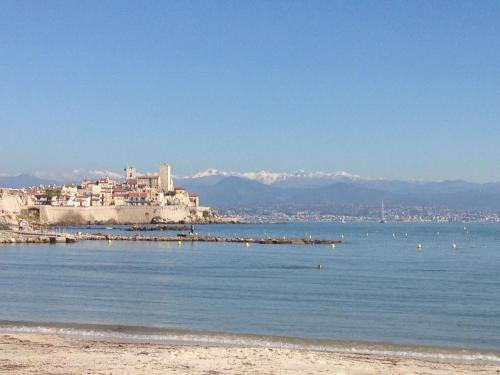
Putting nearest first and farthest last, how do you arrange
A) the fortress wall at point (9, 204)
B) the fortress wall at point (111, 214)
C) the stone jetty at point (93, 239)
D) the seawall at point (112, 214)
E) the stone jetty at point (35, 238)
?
the stone jetty at point (35, 238)
the stone jetty at point (93, 239)
the fortress wall at point (9, 204)
the seawall at point (112, 214)
the fortress wall at point (111, 214)

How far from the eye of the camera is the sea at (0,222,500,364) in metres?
19.8

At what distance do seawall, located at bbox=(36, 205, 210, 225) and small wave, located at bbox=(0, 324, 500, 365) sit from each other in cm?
10353

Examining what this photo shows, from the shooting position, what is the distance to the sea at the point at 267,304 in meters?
19.8

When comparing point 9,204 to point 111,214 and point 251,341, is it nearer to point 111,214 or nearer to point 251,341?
point 111,214

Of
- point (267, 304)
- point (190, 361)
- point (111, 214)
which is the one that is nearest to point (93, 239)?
point (267, 304)

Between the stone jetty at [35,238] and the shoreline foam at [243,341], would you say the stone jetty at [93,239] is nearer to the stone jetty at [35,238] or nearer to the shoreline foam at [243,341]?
the stone jetty at [35,238]

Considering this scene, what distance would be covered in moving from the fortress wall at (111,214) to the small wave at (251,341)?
105303 millimetres

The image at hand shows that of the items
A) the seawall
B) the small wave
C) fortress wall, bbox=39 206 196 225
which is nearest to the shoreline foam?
the small wave

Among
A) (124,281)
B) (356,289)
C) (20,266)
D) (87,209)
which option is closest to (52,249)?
(20,266)

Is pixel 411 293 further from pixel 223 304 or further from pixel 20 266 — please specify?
pixel 20 266

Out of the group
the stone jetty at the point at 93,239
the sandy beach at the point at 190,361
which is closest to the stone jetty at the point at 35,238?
the stone jetty at the point at 93,239

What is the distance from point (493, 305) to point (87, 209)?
116 metres

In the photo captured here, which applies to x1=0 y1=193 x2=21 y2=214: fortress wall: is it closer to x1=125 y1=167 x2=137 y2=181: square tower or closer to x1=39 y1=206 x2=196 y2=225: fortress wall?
x1=39 y1=206 x2=196 y2=225: fortress wall

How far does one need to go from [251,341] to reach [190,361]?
3979 millimetres
